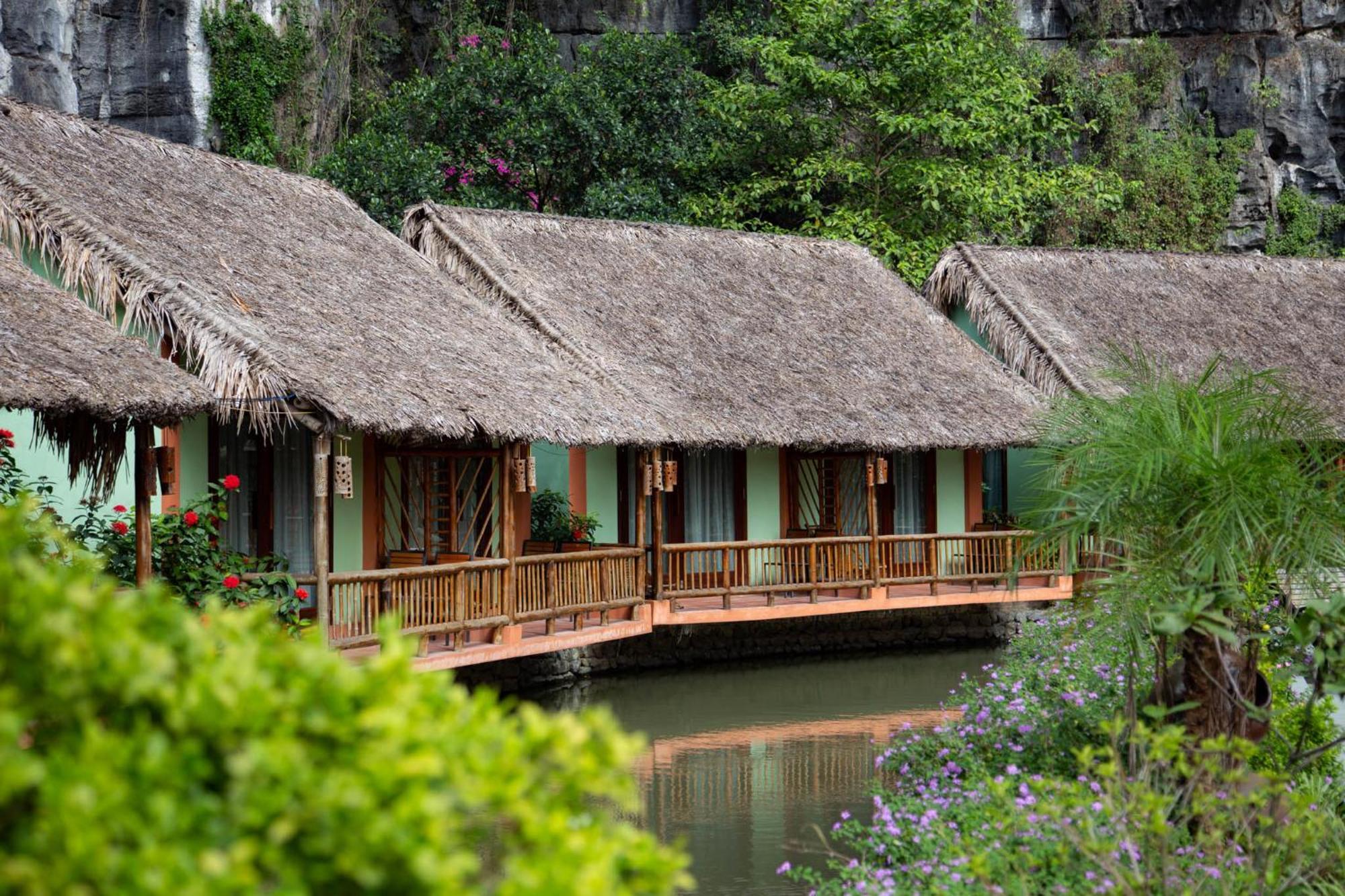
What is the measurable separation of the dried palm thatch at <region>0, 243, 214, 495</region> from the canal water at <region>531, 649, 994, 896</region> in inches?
163

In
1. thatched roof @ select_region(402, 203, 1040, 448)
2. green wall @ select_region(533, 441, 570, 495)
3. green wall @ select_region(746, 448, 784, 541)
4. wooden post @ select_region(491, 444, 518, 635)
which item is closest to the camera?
wooden post @ select_region(491, 444, 518, 635)

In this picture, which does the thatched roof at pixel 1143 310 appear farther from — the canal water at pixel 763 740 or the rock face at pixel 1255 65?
the rock face at pixel 1255 65

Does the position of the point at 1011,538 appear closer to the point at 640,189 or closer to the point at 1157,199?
the point at 640,189

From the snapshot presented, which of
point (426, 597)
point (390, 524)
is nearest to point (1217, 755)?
point (426, 597)

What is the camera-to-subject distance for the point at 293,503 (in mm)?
13305

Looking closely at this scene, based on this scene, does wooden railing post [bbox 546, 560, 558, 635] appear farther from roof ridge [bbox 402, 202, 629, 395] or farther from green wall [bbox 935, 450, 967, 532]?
green wall [bbox 935, 450, 967, 532]

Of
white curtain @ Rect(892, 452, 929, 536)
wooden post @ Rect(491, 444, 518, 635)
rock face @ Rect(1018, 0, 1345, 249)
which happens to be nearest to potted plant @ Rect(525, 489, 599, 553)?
wooden post @ Rect(491, 444, 518, 635)

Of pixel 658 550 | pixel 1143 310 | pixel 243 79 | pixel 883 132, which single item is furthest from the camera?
pixel 883 132

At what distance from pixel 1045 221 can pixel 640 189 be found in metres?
9.24

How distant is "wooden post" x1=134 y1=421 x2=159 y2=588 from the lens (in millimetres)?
9719

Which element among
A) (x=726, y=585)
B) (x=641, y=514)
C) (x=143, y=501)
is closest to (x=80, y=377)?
(x=143, y=501)

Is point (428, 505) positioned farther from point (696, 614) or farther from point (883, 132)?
point (883, 132)

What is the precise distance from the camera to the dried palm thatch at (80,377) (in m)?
8.69

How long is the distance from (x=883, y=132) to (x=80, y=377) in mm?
18446
